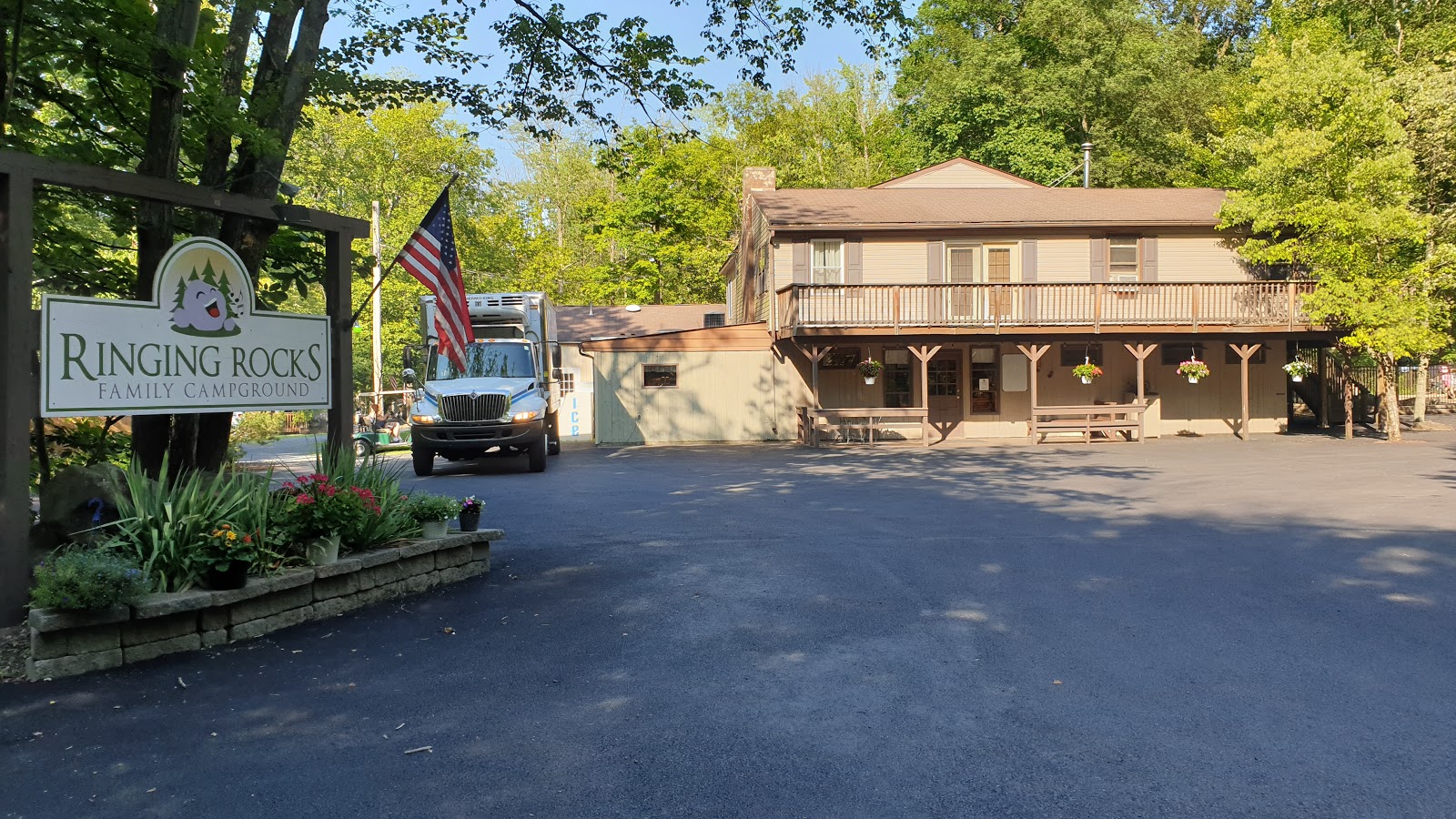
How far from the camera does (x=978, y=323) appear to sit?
22.7 m

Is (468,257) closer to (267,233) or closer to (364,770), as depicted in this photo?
(267,233)

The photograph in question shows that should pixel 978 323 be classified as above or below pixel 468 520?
above

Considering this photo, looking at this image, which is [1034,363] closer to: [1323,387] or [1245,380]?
[1245,380]

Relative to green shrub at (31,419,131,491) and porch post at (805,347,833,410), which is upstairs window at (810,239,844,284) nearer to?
porch post at (805,347,833,410)

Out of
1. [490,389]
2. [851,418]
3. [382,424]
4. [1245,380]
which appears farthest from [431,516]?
[382,424]

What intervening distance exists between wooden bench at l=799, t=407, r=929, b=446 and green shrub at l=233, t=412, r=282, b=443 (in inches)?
595

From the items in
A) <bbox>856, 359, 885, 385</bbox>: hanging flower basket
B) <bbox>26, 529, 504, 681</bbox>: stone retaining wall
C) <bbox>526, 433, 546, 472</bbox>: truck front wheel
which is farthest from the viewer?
<bbox>856, 359, 885, 385</bbox>: hanging flower basket

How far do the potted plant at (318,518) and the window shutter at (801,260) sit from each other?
733 inches

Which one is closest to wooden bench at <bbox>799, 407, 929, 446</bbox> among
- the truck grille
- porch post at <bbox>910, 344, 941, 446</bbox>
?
porch post at <bbox>910, 344, 941, 446</bbox>

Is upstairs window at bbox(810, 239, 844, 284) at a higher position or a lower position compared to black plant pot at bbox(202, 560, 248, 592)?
higher

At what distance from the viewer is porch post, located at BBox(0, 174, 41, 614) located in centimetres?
531

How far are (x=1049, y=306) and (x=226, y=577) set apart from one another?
20.9 metres

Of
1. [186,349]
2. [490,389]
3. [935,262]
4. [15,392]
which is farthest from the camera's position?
[935,262]

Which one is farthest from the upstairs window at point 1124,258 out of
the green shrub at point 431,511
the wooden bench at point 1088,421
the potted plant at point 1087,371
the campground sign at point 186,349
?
the campground sign at point 186,349
